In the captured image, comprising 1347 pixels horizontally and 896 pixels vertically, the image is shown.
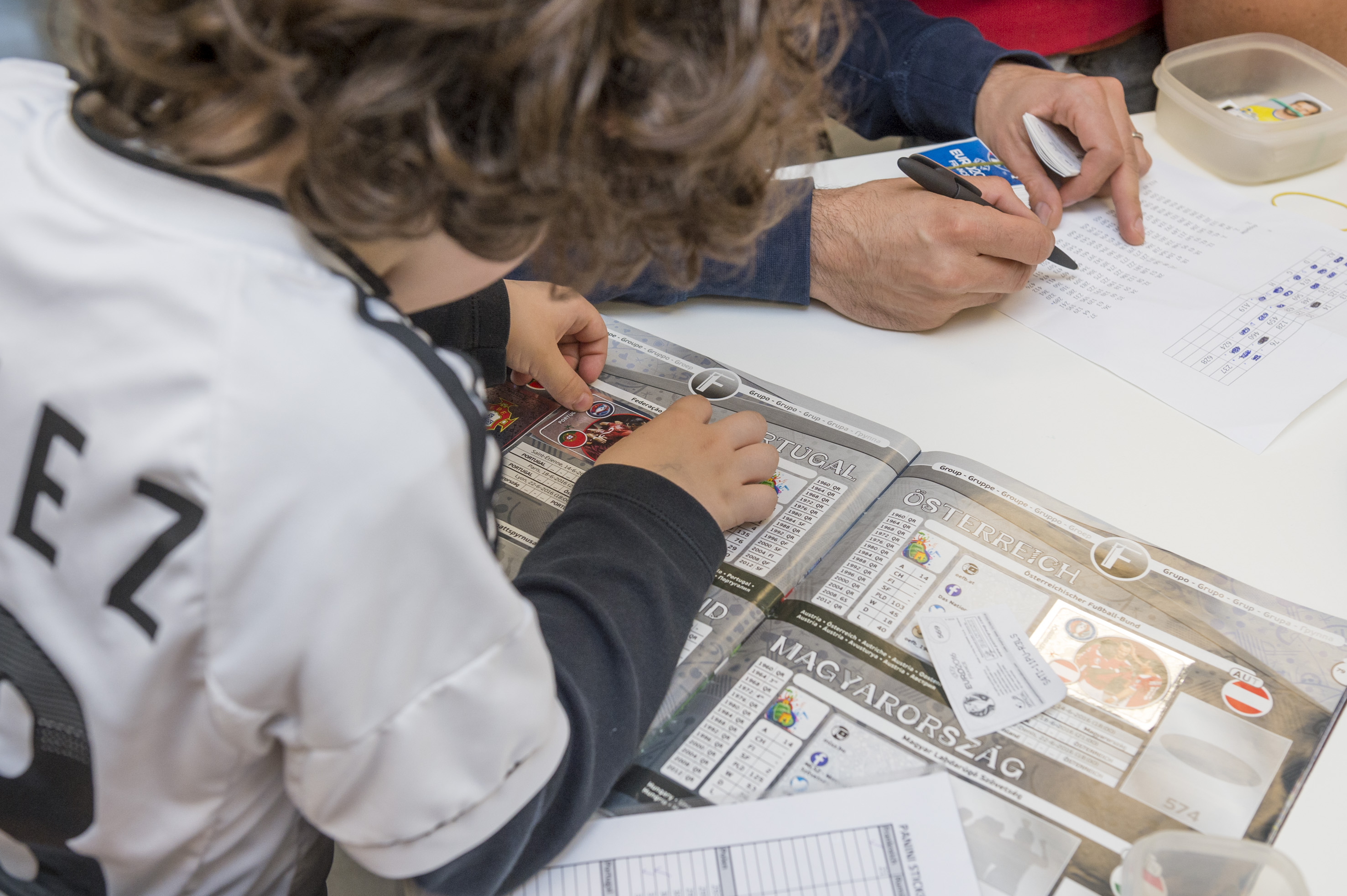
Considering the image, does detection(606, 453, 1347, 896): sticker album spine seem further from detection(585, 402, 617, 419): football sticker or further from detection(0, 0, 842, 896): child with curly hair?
detection(585, 402, 617, 419): football sticker

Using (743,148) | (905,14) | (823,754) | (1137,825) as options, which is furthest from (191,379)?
(905,14)

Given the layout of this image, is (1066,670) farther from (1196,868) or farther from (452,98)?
(452,98)

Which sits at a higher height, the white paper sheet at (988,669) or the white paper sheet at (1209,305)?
the white paper sheet at (1209,305)

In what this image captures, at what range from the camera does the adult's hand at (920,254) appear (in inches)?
31.1

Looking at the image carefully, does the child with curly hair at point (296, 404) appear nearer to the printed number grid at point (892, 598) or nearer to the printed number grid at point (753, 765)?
the printed number grid at point (753, 765)

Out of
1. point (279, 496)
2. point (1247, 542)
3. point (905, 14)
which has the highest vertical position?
point (279, 496)

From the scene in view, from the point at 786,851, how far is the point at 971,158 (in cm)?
75

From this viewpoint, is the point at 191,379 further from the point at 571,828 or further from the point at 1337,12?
the point at 1337,12

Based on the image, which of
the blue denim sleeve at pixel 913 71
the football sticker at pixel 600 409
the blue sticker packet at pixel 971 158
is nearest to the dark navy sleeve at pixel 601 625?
the football sticker at pixel 600 409

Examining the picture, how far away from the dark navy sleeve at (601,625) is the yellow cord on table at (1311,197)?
73cm

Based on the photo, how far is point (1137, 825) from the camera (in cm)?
49

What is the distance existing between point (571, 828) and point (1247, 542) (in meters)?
0.48

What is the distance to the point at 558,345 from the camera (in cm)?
77

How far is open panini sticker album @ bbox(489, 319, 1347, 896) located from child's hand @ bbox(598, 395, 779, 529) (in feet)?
0.07
